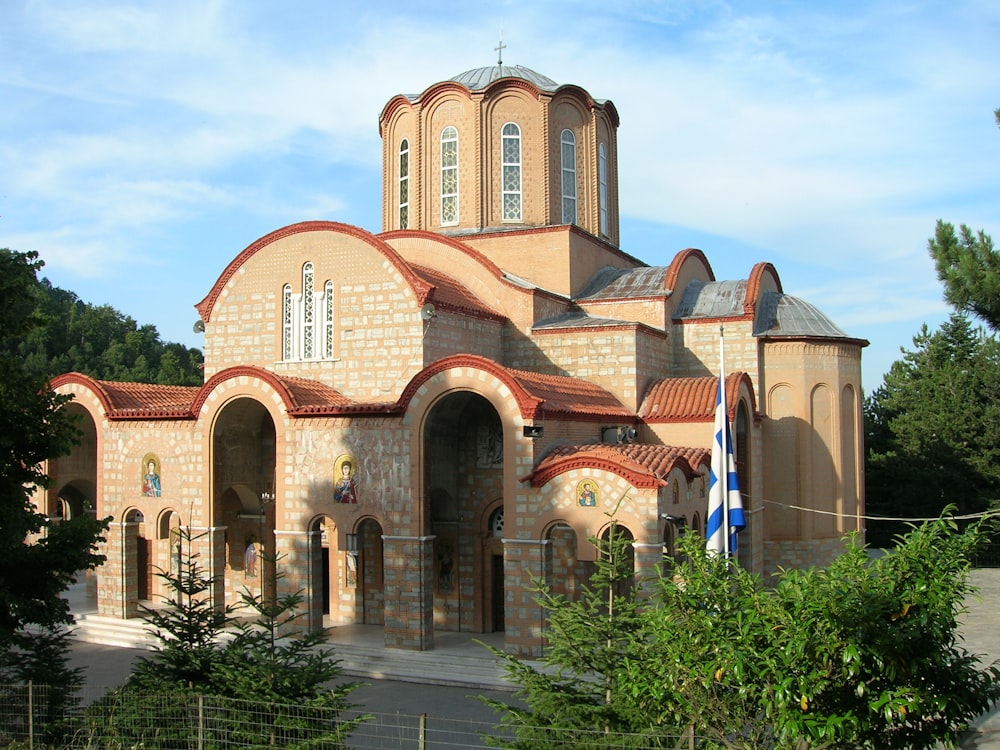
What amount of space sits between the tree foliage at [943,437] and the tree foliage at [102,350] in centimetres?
2761

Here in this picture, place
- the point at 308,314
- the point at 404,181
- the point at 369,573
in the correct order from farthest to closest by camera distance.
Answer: the point at 404,181 → the point at 308,314 → the point at 369,573

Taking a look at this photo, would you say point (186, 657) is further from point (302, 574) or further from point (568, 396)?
point (568, 396)

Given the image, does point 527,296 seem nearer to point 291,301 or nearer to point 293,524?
point 291,301

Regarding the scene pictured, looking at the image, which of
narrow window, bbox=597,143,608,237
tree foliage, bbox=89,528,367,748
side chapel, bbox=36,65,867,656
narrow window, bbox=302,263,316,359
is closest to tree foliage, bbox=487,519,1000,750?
tree foliage, bbox=89,528,367,748

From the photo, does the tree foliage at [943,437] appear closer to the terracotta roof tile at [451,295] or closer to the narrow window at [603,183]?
the narrow window at [603,183]

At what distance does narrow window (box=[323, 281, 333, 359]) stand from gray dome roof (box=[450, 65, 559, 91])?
19.9ft

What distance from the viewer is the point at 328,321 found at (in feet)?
55.7

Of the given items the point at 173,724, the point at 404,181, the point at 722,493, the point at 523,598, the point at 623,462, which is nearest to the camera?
the point at 173,724

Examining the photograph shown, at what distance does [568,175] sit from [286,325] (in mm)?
7060

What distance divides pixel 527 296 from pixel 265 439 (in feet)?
18.0

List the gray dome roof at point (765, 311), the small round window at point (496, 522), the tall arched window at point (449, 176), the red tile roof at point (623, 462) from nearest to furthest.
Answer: the red tile roof at point (623, 462), the small round window at point (496, 522), the gray dome roof at point (765, 311), the tall arched window at point (449, 176)

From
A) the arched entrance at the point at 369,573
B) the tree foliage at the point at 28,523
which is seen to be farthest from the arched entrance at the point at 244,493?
the tree foliage at the point at 28,523

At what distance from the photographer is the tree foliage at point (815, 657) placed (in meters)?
5.89

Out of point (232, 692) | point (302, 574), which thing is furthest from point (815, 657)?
point (302, 574)
